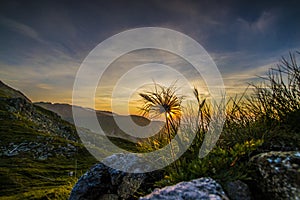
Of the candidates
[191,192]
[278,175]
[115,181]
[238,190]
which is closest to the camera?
[191,192]

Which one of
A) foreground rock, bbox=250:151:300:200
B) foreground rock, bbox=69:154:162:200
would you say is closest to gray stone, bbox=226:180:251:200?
foreground rock, bbox=250:151:300:200

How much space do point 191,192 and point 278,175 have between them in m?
1.38

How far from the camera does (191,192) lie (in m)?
3.37

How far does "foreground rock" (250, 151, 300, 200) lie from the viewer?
3.55 meters

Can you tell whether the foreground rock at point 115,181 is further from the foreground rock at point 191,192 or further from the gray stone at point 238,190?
the foreground rock at point 191,192

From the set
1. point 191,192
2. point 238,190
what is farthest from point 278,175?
point 191,192

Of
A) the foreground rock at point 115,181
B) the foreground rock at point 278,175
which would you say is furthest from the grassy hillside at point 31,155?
the foreground rock at point 278,175

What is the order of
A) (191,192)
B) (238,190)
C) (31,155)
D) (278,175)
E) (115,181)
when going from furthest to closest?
1. (31,155)
2. (115,181)
3. (238,190)
4. (278,175)
5. (191,192)

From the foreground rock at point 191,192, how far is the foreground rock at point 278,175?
2.74 ft

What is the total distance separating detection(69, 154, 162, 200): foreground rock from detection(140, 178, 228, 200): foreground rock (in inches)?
106

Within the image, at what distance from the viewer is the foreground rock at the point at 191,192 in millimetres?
3281

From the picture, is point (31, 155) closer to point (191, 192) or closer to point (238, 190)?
point (238, 190)

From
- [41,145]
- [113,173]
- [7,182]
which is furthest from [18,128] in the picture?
[113,173]

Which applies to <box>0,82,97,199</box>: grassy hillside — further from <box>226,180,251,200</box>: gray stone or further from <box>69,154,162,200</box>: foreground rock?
<box>226,180,251,200</box>: gray stone
